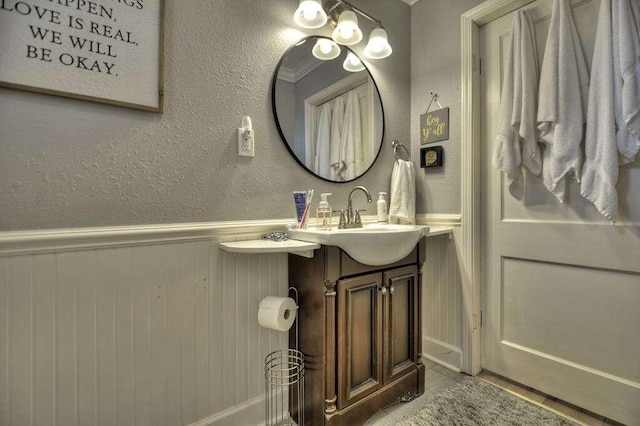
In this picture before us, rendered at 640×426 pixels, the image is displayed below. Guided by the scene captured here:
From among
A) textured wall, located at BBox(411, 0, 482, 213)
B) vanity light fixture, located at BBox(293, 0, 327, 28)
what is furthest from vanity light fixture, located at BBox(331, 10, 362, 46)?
textured wall, located at BBox(411, 0, 482, 213)

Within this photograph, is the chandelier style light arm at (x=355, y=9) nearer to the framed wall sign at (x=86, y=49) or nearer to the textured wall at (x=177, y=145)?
the textured wall at (x=177, y=145)

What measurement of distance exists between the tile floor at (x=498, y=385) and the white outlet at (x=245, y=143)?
4.35 ft

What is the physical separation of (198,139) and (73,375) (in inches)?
35.5

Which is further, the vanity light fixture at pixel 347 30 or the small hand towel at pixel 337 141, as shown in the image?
the small hand towel at pixel 337 141

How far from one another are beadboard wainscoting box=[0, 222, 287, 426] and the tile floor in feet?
2.15

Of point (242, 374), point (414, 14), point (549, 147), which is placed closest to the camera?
point (242, 374)

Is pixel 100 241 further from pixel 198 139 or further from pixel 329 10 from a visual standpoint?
pixel 329 10

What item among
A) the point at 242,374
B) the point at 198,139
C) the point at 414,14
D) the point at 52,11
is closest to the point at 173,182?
the point at 198,139

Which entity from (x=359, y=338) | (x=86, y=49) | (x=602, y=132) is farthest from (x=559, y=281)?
(x=86, y=49)

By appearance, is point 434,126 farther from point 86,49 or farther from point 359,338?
point 86,49

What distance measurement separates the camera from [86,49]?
3.26ft

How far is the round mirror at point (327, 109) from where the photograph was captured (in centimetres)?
147

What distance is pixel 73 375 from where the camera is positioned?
98 cm

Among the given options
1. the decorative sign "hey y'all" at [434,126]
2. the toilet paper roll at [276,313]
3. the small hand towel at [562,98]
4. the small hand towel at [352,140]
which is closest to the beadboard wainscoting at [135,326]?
the toilet paper roll at [276,313]
